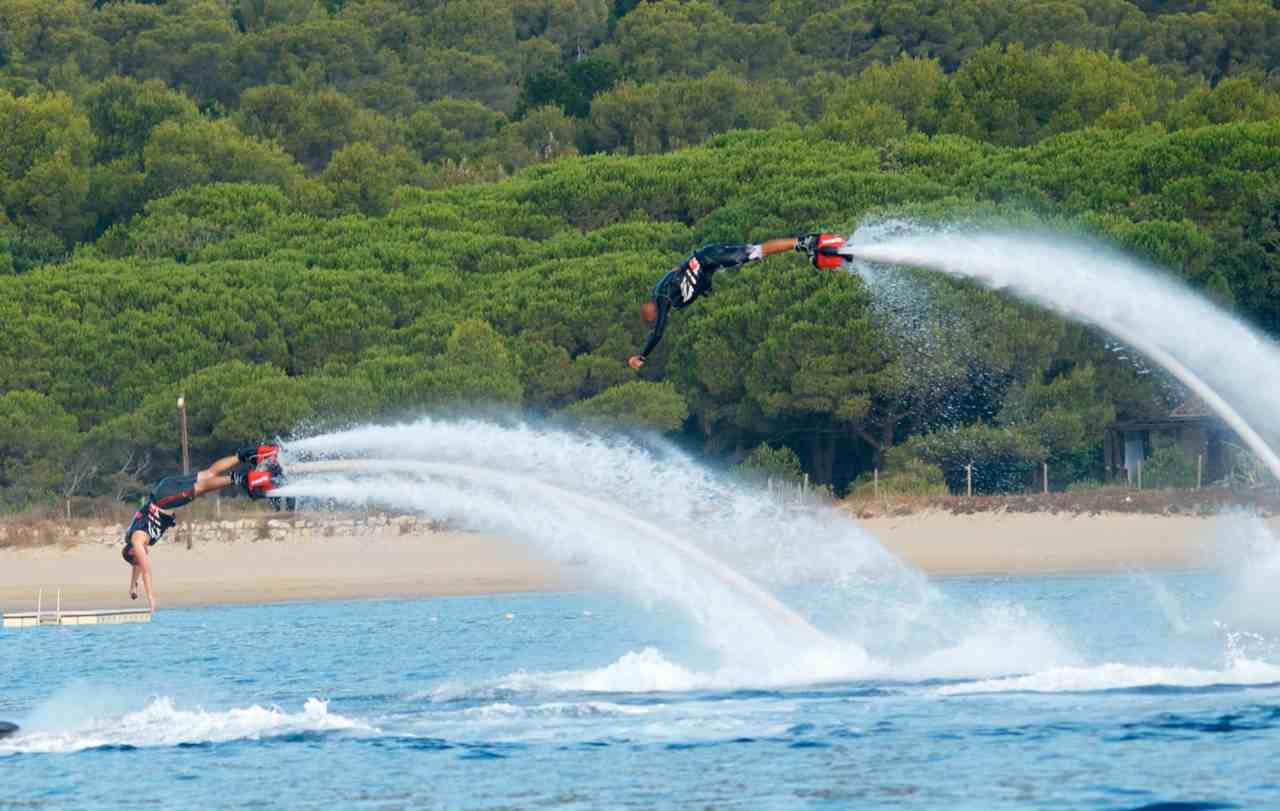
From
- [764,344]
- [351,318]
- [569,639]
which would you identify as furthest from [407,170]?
[569,639]

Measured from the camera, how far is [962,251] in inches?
1342

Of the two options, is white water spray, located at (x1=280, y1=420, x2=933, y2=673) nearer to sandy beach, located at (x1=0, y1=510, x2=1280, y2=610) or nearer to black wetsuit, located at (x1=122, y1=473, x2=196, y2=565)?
black wetsuit, located at (x1=122, y1=473, x2=196, y2=565)

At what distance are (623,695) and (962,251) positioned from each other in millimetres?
9076

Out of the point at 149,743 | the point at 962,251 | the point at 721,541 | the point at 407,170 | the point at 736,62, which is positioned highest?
the point at 736,62

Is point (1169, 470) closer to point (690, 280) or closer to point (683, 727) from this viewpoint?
point (690, 280)

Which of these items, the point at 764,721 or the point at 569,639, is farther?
the point at 569,639

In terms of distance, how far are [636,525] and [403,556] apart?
78.8ft

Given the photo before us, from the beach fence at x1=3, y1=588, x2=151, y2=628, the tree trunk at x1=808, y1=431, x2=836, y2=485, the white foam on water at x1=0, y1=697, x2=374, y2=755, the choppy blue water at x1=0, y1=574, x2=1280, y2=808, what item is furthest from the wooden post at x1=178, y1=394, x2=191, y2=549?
the white foam on water at x1=0, y1=697, x2=374, y2=755

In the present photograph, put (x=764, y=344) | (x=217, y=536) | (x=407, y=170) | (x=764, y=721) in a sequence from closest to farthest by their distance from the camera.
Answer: (x=764, y=721) < (x=217, y=536) < (x=764, y=344) < (x=407, y=170)

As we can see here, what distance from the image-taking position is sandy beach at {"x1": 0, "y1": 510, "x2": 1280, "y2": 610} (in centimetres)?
5403

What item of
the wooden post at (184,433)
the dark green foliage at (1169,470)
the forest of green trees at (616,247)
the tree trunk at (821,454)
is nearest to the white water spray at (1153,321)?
the dark green foliage at (1169,470)

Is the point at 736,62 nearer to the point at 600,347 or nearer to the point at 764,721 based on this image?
the point at 600,347

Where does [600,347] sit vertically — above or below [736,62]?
below

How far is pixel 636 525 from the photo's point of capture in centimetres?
3362
